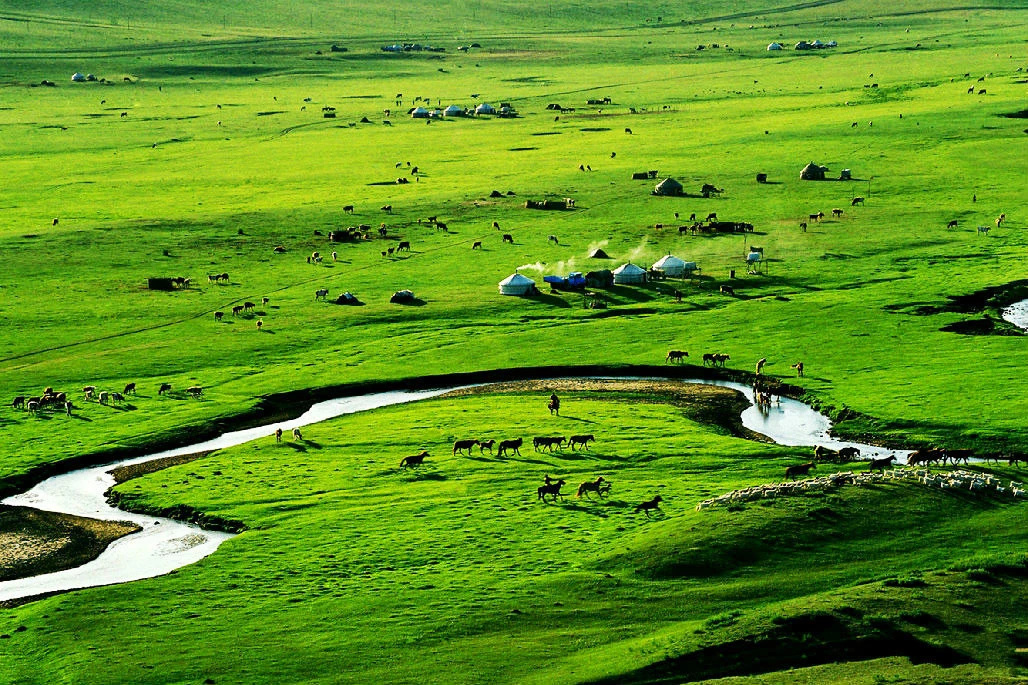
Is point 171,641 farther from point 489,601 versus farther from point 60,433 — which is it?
point 60,433

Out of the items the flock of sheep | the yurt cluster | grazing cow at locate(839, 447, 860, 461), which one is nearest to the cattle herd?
the yurt cluster

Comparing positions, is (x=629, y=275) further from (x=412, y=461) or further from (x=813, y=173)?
(x=813, y=173)

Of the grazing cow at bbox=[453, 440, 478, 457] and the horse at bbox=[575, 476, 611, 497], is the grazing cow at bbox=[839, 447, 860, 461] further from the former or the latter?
the grazing cow at bbox=[453, 440, 478, 457]

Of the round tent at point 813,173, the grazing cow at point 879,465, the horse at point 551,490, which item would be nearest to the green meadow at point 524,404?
the horse at point 551,490

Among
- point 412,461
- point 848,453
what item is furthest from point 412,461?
point 848,453

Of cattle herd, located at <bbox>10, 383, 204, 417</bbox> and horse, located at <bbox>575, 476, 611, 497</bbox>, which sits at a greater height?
cattle herd, located at <bbox>10, 383, 204, 417</bbox>

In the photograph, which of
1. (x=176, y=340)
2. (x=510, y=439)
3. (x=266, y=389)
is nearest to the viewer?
(x=510, y=439)

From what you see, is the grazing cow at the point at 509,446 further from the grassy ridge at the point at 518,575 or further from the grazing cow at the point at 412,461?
the grazing cow at the point at 412,461

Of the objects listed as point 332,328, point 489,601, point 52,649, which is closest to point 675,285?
point 332,328
